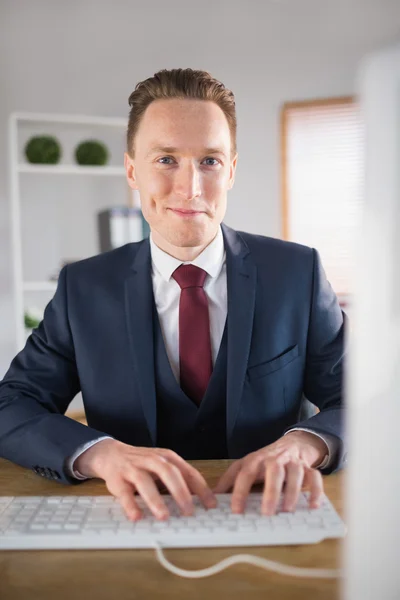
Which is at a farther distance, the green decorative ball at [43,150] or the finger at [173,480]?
the green decorative ball at [43,150]

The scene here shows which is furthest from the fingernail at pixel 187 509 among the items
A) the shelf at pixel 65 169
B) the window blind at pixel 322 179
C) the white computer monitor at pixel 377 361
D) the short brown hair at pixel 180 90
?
the window blind at pixel 322 179

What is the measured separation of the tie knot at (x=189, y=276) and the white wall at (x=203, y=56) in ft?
8.79

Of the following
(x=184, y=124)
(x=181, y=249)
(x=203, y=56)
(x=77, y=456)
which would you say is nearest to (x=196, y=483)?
(x=77, y=456)

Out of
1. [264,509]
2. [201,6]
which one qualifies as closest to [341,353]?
[264,509]

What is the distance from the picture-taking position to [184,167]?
1.40 meters

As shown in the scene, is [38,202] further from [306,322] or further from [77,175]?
[306,322]

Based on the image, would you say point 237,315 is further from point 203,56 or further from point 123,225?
point 203,56

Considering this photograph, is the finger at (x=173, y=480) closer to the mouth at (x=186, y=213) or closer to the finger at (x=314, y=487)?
the finger at (x=314, y=487)

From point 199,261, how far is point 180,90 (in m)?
0.41

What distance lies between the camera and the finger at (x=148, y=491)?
83cm

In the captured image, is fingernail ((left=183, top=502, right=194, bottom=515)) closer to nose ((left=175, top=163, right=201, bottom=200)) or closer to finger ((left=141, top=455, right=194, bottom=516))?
finger ((left=141, top=455, right=194, bottom=516))

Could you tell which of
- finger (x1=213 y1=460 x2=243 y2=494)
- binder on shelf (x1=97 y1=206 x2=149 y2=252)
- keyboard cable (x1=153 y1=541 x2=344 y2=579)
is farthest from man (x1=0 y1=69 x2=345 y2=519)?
binder on shelf (x1=97 y1=206 x2=149 y2=252)

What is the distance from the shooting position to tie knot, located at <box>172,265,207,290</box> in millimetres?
1462

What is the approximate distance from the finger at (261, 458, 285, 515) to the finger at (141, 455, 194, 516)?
10 cm
